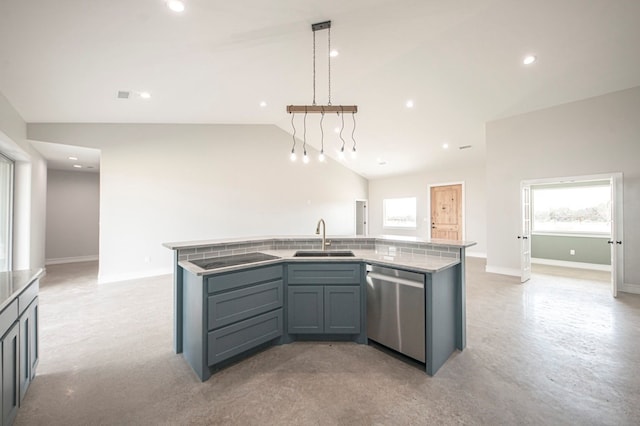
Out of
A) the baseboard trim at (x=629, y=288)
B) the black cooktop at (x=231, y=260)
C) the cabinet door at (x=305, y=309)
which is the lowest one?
the baseboard trim at (x=629, y=288)

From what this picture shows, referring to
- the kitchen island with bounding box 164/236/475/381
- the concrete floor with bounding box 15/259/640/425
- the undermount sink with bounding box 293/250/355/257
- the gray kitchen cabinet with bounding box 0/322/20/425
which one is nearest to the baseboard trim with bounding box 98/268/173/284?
the concrete floor with bounding box 15/259/640/425

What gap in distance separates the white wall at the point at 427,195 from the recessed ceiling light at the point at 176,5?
24.2 feet

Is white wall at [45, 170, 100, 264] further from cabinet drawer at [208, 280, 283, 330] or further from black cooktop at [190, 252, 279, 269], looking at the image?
cabinet drawer at [208, 280, 283, 330]

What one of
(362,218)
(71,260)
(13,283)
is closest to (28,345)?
(13,283)

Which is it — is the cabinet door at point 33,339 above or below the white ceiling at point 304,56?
below

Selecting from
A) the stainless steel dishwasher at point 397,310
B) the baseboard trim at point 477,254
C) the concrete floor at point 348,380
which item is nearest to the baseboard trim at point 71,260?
the concrete floor at point 348,380

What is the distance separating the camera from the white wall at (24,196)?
152 inches

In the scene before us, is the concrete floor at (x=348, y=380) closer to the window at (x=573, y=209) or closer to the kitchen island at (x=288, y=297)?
the kitchen island at (x=288, y=297)

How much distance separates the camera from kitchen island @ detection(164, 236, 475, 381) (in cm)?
197

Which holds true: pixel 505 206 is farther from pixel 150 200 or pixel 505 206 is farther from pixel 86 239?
pixel 86 239

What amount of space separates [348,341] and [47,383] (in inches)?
96.5

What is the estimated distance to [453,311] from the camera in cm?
232

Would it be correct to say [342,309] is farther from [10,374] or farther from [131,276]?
[131,276]

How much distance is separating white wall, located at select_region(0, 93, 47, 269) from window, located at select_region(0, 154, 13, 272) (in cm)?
9
